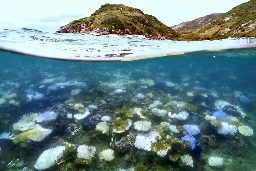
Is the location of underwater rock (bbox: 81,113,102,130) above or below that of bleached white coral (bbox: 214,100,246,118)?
above

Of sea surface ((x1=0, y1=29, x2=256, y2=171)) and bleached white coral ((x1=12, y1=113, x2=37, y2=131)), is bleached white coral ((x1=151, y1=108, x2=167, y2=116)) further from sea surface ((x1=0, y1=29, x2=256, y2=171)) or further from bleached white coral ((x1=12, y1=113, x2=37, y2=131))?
bleached white coral ((x1=12, y1=113, x2=37, y2=131))

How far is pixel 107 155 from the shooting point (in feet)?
29.8

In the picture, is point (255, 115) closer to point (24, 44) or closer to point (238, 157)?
point (238, 157)

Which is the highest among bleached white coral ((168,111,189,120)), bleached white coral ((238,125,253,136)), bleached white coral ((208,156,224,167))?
bleached white coral ((168,111,189,120))

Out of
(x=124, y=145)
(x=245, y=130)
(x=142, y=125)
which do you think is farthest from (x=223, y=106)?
(x=124, y=145)

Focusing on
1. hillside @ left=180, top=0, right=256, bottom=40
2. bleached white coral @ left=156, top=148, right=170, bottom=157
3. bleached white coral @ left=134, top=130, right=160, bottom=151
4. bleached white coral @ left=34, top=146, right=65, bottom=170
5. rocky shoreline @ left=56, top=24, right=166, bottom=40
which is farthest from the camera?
hillside @ left=180, top=0, right=256, bottom=40

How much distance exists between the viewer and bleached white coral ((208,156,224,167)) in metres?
8.90

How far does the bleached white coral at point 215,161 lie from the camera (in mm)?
8900

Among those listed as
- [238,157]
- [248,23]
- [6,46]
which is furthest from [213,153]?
[248,23]

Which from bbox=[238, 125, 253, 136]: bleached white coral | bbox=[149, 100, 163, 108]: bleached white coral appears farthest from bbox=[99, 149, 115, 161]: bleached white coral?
bbox=[238, 125, 253, 136]: bleached white coral

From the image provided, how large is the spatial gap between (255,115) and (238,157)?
5.28 meters

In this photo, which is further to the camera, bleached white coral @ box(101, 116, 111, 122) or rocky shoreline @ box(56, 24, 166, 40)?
rocky shoreline @ box(56, 24, 166, 40)

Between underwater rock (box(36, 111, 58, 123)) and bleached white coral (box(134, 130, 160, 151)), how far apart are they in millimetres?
4978

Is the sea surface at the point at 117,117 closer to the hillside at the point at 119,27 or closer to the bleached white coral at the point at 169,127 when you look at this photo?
the bleached white coral at the point at 169,127
